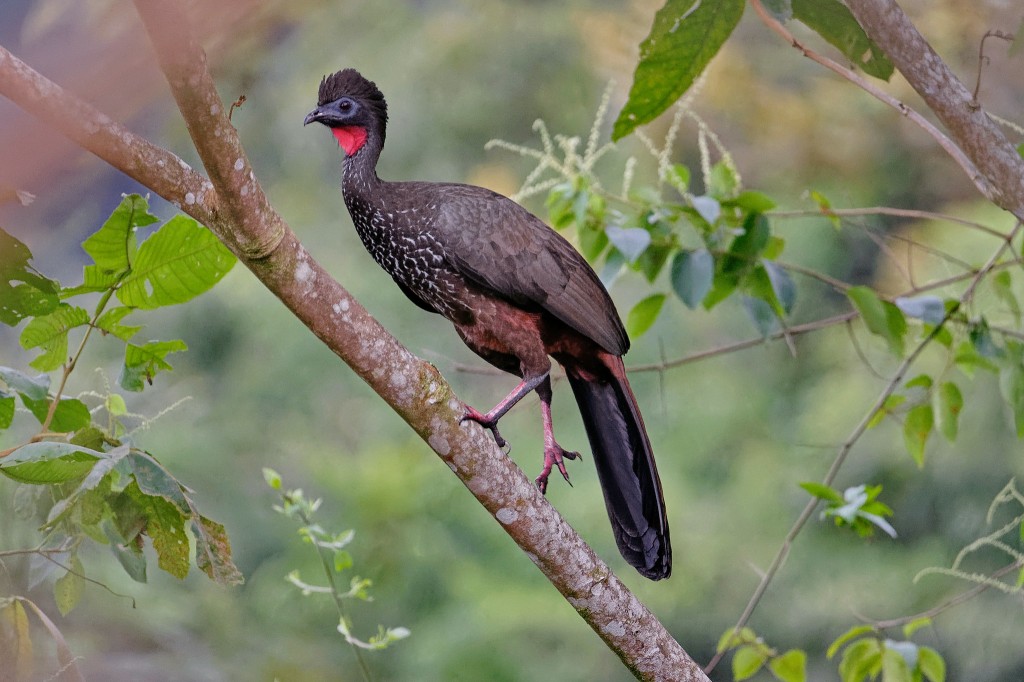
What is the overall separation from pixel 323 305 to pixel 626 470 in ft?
3.31

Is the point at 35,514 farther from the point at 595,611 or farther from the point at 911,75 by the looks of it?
the point at 911,75

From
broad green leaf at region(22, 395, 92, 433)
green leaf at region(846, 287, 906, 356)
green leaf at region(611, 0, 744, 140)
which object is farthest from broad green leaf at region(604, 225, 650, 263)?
broad green leaf at region(22, 395, 92, 433)

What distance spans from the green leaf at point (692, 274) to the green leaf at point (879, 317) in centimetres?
32

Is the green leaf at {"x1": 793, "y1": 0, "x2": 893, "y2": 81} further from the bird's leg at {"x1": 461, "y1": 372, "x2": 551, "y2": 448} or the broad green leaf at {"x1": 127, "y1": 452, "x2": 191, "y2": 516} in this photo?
the broad green leaf at {"x1": 127, "y1": 452, "x2": 191, "y2": 516}

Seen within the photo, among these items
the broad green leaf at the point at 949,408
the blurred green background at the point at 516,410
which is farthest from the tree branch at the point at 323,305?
the blurred green background at the point at 516,410

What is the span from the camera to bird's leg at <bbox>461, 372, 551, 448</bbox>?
79.9 inches

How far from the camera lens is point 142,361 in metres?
2.04

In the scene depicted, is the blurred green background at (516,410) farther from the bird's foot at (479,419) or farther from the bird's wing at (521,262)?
the bird's foot at (479,419)

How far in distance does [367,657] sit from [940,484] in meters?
2.44

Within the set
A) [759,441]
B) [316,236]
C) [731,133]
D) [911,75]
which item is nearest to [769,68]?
[731,133]

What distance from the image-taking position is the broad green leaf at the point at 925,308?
2.55 metres

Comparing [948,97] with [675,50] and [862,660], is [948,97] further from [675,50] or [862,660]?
[862,660]

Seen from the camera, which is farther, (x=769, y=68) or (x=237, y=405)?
(x=769, y=68)

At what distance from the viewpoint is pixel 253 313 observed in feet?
16.9
